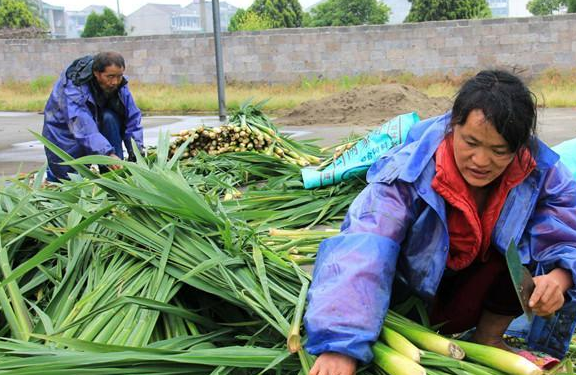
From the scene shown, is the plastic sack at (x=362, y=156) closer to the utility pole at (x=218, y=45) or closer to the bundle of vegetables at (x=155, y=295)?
the bundle of vegetables at (x=155, y=295)

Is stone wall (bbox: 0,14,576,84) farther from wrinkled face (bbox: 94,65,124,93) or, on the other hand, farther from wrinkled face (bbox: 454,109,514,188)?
wrinkled face (bbox: 454,109,514,188)

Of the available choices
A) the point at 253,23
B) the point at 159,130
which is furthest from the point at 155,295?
the point at 253,23

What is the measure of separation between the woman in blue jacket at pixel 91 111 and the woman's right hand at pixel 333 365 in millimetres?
2853

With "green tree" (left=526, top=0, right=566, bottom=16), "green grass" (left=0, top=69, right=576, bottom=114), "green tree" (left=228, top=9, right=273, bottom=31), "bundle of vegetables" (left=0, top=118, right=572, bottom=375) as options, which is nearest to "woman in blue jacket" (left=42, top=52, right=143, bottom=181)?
"bundle of vegetables" (left=0, top=118, right=572, bottom=375)

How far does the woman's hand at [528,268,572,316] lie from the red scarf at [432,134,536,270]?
0.18 metres

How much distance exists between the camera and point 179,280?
1.85 metres

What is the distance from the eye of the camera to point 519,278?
1.56 m

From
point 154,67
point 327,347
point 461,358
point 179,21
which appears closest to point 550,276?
point 461,358

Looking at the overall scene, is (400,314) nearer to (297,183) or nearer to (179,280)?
(179,280)

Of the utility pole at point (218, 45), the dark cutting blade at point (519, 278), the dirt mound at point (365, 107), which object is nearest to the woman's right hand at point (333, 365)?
the dark cutting blade at point (519, 278)

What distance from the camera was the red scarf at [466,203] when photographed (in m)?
1.69

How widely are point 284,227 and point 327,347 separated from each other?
1.46 meters

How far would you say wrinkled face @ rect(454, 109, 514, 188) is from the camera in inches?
61.8

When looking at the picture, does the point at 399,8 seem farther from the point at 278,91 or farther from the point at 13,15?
the point at 278,91
